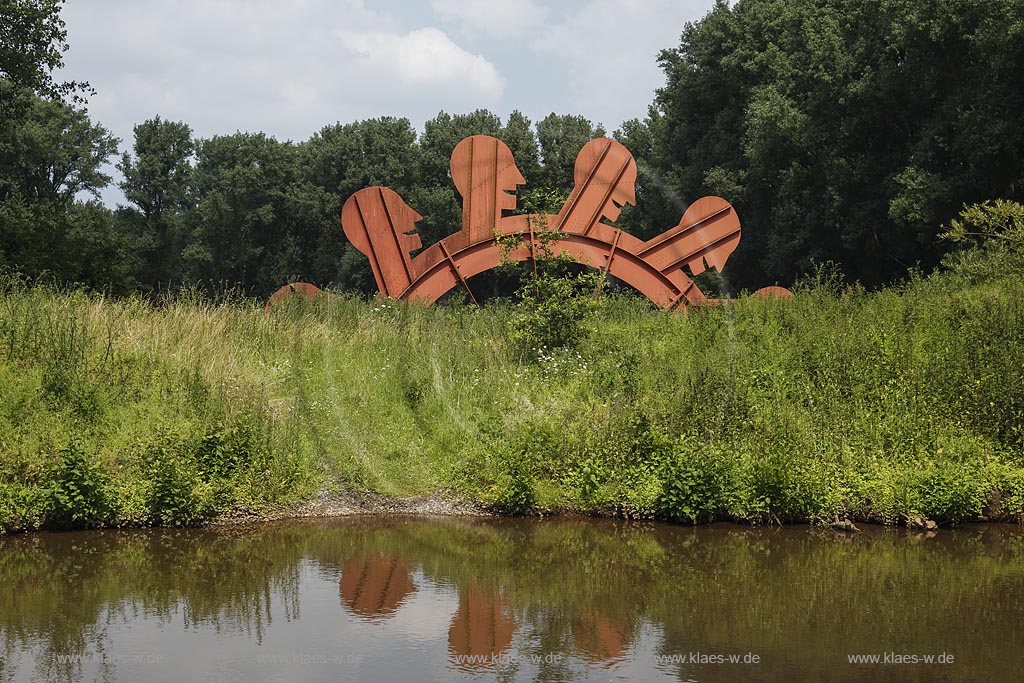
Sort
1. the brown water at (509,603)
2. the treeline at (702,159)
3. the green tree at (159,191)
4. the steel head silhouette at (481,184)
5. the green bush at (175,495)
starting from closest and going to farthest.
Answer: the brown water at (509,603) < the green bush at (175,495) < the steel head silhouette at (481,184) < the treeline at (702,159) < the green tree at (159,191)

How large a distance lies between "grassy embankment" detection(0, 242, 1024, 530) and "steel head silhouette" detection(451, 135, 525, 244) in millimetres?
3390

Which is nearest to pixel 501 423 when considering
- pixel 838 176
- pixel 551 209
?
pixel 551 209

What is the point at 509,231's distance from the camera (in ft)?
51.9

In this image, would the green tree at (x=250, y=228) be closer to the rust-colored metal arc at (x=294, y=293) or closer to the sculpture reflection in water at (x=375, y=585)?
the rust-colored metal arc at (x=294, y=293)

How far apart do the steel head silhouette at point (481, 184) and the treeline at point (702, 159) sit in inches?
A: 18.3

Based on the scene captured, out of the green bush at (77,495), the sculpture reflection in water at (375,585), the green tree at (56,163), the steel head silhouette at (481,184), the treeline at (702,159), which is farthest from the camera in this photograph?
the green tree at (56,163)

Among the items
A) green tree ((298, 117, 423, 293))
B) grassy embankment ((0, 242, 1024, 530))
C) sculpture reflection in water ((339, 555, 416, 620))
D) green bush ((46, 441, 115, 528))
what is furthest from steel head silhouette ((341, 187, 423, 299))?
green tree ((298, 117, 423, 293))

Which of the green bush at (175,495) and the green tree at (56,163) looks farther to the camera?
the green tree at (56,163)

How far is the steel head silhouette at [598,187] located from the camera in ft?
52.5

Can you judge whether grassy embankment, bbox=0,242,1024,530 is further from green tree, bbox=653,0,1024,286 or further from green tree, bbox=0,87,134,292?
green tree, bbox=0,87,134,292

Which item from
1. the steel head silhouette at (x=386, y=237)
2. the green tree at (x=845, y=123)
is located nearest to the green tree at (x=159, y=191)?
the green tree at (x=845, y=123)

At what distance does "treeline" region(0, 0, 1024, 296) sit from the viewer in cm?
2317

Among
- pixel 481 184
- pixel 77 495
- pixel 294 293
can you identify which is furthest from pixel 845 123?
pixel 77 495

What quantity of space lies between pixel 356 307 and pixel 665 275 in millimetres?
5003
